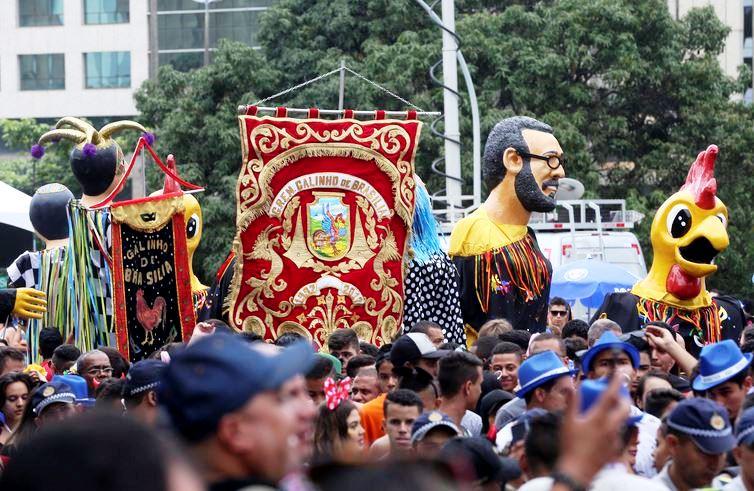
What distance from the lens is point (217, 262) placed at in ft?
83.7

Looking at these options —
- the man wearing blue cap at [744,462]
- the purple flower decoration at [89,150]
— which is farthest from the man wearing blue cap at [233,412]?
the purple flower decoration at [89,150]

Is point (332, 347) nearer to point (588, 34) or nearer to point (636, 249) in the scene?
point (636, 249)

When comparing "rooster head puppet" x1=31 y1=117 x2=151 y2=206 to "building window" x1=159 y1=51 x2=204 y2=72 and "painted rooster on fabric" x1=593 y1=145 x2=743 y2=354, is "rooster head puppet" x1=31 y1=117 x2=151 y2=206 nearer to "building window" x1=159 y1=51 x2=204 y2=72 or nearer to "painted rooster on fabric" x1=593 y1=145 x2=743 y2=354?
"painted rooster on fabric" x1=593 y1=145 x2=743 y2=354

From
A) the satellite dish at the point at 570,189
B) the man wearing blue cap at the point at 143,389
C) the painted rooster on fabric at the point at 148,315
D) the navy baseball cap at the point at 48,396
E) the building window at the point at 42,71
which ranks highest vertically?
the building window at the point at 42,71

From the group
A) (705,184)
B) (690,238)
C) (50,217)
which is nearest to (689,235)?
(690,238)

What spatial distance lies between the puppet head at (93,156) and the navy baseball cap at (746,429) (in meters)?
9.15

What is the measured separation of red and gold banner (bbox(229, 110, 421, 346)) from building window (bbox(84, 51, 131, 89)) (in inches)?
→ 1512

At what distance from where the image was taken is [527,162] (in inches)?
518

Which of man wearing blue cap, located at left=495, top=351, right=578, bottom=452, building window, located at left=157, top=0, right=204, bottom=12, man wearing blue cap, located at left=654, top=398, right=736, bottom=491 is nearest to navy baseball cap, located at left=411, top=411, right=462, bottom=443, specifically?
man wearing blue cap, located at left=495, top=351, right=578, bottom=452

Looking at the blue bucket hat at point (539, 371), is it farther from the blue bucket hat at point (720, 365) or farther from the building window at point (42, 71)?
the building window at point (42, 71)

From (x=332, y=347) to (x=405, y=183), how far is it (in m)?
2.39

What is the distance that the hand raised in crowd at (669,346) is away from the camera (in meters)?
8.05

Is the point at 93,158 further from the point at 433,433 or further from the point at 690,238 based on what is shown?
the point at 433,433

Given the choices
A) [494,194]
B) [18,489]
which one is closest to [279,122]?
[494,194]
